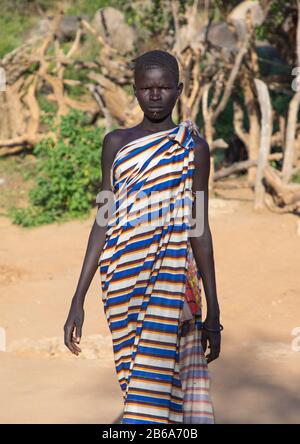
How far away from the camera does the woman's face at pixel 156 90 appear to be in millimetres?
2654

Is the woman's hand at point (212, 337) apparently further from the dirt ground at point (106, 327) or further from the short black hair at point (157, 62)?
the dirt ground at point (106, 327)

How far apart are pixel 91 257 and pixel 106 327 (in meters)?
3.06

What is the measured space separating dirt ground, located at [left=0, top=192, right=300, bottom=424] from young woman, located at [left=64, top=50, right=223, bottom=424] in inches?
50.2

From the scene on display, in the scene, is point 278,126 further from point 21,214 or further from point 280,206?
point 21,214

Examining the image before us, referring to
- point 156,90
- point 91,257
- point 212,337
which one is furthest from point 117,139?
point 212,337

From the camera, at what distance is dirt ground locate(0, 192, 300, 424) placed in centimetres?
416

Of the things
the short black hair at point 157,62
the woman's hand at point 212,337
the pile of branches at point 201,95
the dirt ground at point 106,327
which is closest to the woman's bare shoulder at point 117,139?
the short black hair at point 157,62

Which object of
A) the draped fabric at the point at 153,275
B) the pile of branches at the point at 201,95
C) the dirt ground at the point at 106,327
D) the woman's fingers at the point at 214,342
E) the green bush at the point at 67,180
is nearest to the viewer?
A: the draped fabric at the point at 153,275

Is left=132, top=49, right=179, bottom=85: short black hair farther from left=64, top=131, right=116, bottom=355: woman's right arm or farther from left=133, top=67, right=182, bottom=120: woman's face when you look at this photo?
left=64, top=131, right=116, bottom=355: woman's right arm

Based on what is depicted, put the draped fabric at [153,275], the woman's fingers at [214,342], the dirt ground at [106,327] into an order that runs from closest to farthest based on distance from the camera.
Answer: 1. the draped fabric at [153,275]
2. the woman's fingers at [214,342]
3. the dirt ground at [106,327]

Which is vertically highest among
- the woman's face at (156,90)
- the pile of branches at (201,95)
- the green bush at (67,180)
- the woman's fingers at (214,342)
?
Answer: the pile of branches at (201,95)

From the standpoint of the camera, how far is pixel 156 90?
2660 millimetres

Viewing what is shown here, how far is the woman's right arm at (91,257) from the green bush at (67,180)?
6183mm
